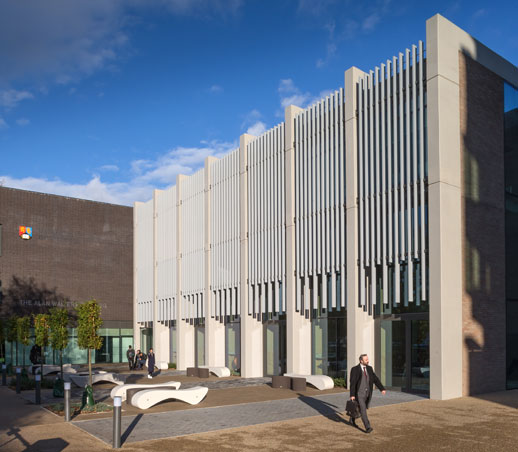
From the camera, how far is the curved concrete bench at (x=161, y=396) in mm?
17250

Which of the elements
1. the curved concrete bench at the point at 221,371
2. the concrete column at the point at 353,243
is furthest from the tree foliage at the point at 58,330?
the concrete column at the point at 353,243

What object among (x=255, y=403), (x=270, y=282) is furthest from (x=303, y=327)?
(x=255, y=403)

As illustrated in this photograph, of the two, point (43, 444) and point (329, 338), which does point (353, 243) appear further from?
point (43, 444)

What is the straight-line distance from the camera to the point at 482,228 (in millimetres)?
21516

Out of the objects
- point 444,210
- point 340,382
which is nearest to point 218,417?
point 340,382

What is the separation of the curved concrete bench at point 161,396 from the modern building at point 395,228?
6.94m

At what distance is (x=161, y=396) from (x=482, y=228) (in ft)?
41.8

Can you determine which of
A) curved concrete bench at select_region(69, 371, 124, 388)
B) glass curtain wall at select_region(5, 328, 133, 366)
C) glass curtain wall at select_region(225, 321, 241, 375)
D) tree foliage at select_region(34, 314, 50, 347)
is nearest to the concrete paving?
curved concrete bench at select_region(69, 371, 124, 388)

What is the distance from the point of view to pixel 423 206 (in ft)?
66.8

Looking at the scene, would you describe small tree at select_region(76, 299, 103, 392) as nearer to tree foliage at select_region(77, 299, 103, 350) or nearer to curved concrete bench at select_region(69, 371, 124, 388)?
tree foliage at select_region(77, 299, 103, 350)

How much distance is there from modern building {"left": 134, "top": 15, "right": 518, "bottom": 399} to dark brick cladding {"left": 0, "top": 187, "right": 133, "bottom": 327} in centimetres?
1706

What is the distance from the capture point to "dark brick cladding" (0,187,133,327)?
4009 cm

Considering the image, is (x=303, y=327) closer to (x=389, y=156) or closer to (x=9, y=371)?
(x=389, y=156)

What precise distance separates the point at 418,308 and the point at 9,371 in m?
23.5
